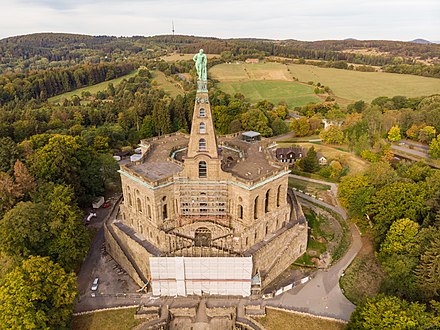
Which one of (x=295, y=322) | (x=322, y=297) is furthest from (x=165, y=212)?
(x=322, y=297)

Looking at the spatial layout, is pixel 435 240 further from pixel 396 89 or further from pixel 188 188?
pixel 396 89

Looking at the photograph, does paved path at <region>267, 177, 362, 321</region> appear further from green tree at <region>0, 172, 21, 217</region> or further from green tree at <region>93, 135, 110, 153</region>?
green tree at <region>93, 135, 110, 153</region>

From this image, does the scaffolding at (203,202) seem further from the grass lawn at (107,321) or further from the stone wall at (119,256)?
the grass lawn at (107,321)

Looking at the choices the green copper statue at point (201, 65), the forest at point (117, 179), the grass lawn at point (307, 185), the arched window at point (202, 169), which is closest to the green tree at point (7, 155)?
the forest at point (117, 179)

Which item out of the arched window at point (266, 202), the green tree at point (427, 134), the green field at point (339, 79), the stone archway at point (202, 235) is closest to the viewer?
the stone archway at point (202, 235)

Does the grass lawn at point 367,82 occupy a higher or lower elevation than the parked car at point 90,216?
higher

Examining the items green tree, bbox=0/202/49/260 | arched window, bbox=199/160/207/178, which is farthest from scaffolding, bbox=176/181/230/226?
green tree, bbox=0/202/49/260

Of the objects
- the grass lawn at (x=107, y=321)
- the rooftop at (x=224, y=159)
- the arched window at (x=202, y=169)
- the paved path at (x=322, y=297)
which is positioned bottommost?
the paved path at (x=322, y=297)
